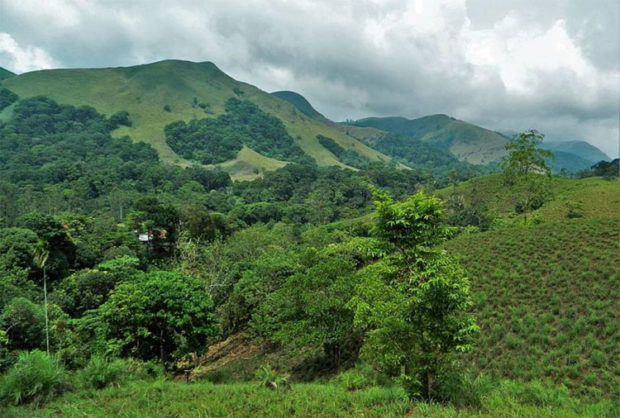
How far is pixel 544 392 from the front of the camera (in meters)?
8.51

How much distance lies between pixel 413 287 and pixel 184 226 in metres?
38.9

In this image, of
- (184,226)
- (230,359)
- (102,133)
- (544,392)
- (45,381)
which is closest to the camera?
(45,381)

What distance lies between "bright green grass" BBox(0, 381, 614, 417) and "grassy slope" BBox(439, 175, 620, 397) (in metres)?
3.21

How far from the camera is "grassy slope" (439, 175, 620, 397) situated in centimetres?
1108

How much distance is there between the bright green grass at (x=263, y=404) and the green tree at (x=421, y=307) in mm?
752

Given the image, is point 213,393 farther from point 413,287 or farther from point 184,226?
point 184,226

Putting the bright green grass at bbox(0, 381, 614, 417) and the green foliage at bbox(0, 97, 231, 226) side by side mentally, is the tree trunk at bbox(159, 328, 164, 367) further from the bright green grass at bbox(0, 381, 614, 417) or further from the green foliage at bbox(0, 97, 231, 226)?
the green foliage at bbox(0, 97, 231, 226)

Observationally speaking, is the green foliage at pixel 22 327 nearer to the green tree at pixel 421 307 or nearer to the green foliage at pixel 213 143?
the green tree at pixel 421 307

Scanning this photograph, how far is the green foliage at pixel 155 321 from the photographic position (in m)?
14.1

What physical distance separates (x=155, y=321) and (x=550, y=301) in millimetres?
16565

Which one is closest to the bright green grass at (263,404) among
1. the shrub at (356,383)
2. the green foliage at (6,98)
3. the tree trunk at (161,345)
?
the shrub at (356,383)

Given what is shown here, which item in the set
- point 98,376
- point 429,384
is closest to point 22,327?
point 98,376

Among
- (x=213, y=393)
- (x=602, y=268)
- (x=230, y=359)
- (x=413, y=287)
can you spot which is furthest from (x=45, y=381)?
(x=602, y=268)

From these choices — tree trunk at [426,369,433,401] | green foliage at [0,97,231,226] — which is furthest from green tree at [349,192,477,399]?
green foliage at [0,97,231,226]
